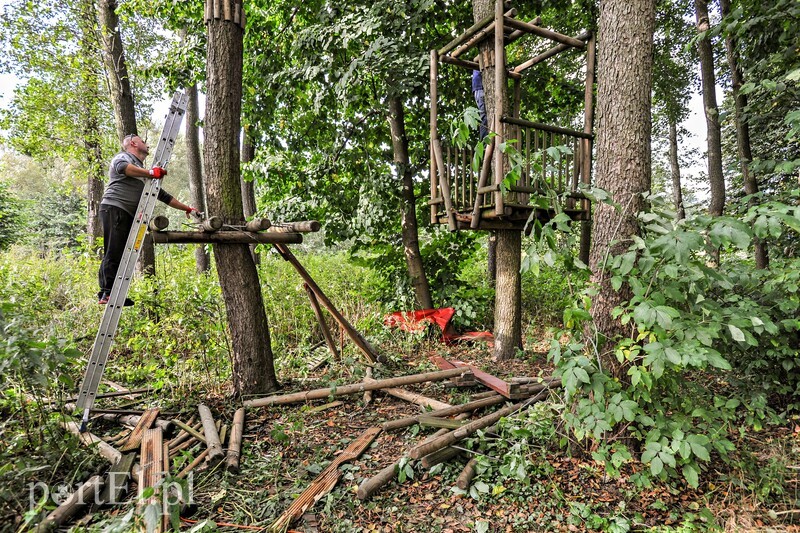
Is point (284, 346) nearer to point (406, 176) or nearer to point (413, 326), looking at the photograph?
point (413, 326)

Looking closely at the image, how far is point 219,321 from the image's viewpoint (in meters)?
4.95

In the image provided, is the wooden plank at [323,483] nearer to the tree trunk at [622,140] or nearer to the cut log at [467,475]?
the cut log at [467,475]

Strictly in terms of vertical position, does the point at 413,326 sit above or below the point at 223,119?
below

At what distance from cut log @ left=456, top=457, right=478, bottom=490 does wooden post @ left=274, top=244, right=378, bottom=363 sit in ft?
7.39

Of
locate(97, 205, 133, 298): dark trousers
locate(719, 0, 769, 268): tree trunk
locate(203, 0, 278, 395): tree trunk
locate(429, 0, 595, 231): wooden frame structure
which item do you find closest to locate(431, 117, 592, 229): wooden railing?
locate(429, 0, 595, 231): wooden frame structure

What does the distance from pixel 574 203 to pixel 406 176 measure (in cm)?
268

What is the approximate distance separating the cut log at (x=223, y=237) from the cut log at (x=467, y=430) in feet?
7.34

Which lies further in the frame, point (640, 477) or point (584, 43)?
point (584, 43)

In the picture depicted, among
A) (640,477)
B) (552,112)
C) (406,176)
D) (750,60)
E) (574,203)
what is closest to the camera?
(640,477)

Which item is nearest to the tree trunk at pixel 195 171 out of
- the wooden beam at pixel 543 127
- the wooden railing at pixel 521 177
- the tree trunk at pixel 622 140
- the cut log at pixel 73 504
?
the wooden railing at pixel 521 177

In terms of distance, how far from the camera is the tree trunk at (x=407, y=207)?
6.68 meters

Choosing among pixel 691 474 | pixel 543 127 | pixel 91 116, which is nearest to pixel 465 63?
pixel 543 127

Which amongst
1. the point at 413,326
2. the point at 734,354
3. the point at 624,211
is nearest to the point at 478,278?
the point at 413,326

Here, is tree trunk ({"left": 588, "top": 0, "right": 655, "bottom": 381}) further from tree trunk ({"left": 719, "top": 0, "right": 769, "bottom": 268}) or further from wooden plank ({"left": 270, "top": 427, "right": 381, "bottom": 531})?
tree trunk ({"left": 719, "top": 0, "right": 769, "bottom": 268})
